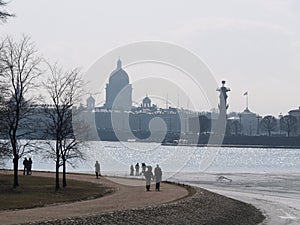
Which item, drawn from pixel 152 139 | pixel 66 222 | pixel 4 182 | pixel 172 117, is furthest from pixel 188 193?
pixel 152 139

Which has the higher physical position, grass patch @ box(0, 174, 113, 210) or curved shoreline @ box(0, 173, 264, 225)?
grass patch @ box(0, 174, 113, 210)

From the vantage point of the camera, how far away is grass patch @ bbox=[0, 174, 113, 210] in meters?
39.8

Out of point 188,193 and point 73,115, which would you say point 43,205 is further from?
point 73,115

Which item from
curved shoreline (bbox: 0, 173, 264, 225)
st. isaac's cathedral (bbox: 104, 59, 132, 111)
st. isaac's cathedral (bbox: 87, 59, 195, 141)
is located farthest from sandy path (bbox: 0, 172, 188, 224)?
st. isaac's cathedral (bbox: 104, 59, 132, 111)

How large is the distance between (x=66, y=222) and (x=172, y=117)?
347ft

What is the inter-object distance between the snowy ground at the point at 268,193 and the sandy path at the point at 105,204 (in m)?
6.07

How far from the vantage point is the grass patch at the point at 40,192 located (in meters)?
39.8

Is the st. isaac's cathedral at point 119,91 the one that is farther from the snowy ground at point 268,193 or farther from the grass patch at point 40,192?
the grass patch at point 40,192

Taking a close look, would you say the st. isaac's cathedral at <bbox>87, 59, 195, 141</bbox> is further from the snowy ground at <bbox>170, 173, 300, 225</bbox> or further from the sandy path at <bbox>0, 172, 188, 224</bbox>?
the sandy path at <bbox>0, 172, 188, 224</bbox>

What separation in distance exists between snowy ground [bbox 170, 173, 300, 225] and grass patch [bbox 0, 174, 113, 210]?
11226 millimetres

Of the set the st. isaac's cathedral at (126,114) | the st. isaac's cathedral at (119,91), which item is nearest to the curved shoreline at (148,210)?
the st. isaac's cathedral at (126,114)

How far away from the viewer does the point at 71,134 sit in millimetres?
58531

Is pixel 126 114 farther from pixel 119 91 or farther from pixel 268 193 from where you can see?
pixel 268 193

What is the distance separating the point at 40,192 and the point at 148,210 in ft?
37.4
